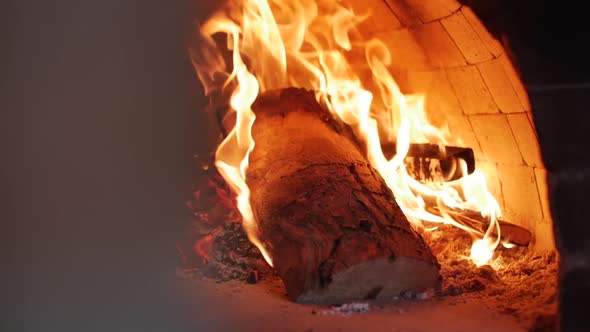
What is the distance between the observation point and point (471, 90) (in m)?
3.42

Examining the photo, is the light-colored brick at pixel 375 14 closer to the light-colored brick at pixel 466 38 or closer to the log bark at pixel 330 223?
the light-colored brick at pixel 466 38

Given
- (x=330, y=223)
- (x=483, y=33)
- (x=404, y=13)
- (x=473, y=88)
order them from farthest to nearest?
(x=404, y=13)
(x=473, y=88)
(x=483, y=33)
(x=330, y=223)

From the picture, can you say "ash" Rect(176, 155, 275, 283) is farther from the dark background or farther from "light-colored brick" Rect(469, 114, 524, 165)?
"light-colored brick" Rect(469, 114, 524, 165)

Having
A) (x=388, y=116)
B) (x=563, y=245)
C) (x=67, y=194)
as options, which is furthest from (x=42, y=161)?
(x=388, y=116)

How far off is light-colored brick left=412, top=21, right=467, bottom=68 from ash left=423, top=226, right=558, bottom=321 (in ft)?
3.17

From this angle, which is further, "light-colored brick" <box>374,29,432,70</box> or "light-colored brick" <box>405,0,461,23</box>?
"light-colored brick" <box>374,29,432,70</box>

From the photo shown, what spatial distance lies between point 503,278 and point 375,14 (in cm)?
173

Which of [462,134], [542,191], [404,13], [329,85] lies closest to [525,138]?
[542,191]

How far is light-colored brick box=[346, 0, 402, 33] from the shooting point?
3639 mm

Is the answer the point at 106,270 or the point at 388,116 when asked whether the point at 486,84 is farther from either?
the point at 106,270

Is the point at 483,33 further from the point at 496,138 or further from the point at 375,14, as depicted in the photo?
the point at 375,14

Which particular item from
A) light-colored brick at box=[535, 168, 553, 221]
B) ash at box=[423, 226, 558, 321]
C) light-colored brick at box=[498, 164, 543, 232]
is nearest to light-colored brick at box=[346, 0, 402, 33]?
light-colored brick at box=[498, 164, 543, 232]

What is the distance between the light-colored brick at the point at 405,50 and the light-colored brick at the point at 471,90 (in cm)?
23

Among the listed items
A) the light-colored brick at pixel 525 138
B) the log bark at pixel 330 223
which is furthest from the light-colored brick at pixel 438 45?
the log bark at pixel 330 223
